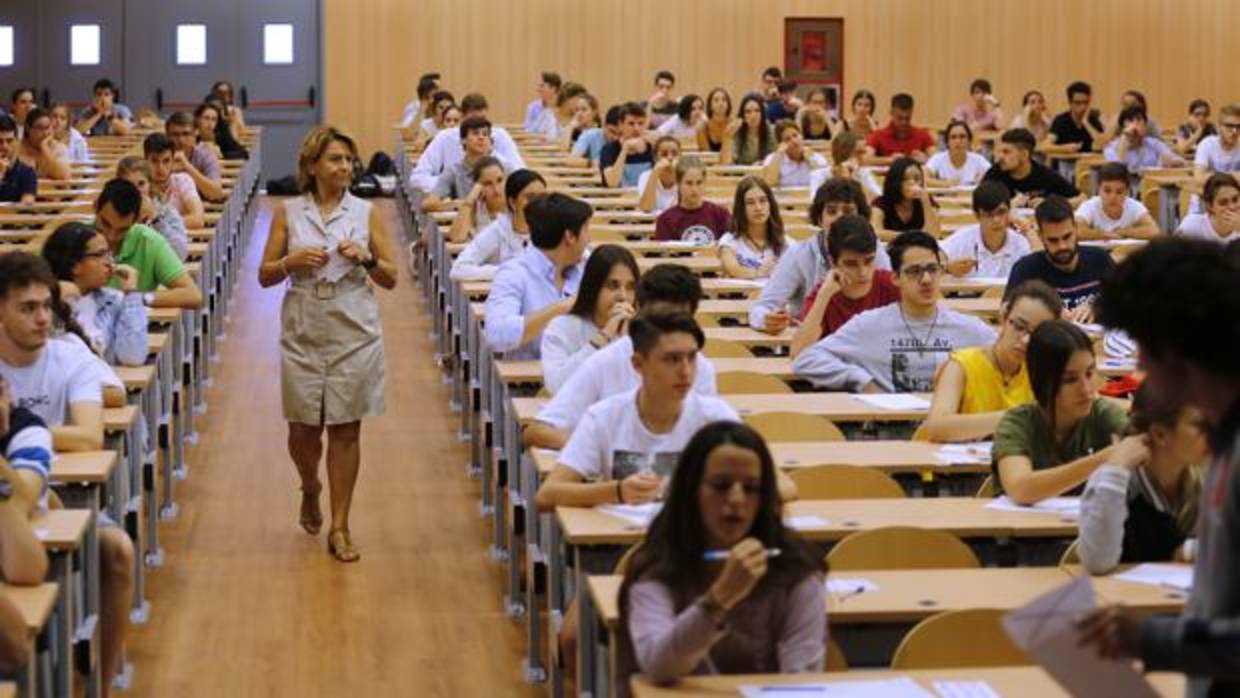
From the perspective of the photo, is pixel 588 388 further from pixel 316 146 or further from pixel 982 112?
pixel 982 112

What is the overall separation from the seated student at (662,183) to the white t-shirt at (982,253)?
10.2 ft

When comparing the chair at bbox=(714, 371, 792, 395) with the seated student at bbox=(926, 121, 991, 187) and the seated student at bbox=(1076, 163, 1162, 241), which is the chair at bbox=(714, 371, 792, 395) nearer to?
the seated student at bbox=(1076, 163, 1162, 241)

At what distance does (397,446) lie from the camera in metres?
10.4

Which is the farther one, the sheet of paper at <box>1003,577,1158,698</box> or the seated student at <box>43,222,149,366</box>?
the seated student at <box>43,222,149,366</box>

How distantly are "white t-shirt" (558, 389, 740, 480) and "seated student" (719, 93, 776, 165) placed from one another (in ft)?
38.1

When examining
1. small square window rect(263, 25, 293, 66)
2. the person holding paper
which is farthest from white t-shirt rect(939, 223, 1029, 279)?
small square window rect(263, 25, 293, 66)

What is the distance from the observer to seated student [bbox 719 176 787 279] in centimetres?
1088

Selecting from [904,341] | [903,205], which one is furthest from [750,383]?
[903,205]

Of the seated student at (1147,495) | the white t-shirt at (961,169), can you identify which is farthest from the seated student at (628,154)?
the seated student at (1147,495)

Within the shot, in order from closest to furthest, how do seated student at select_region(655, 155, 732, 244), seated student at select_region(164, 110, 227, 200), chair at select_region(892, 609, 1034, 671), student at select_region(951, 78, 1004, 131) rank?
1. chair at select_region(892, 609, 1034, 671)
2. seated student at select_region(655, 155, 732, 244)
3. seated student at select_region(164, 110, 227, 200)
4. student at select_region(951, 78, 1004, 131)

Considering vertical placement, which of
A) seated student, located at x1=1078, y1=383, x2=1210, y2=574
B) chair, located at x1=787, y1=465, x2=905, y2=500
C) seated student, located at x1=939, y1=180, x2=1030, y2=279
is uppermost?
seated student, located at x1=939, y1=180, x2=1030, y2=279

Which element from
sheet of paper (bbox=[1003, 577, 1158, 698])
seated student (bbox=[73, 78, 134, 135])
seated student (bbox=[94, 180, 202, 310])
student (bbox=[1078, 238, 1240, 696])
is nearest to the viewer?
student (bbox=[1078, 238, 1240, 696])

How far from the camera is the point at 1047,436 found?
5.81m

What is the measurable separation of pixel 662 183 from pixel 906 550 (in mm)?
9307
